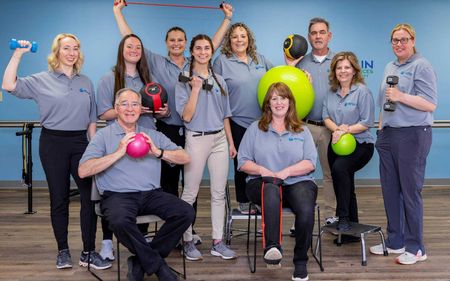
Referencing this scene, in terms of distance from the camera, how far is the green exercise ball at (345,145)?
3416 millimetres

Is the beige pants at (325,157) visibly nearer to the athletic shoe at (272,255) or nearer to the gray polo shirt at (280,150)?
the gray polo shirt at (280,150)

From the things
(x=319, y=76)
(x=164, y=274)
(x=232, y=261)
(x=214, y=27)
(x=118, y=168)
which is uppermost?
(x=214, y=27)

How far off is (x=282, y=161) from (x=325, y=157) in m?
0.75

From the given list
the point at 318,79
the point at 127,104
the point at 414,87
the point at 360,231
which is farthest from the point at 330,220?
the point at 127,104

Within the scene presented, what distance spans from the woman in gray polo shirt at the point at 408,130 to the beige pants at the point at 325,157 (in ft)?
1.50

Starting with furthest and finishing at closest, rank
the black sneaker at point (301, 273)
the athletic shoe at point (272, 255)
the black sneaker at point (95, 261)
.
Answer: the black sneaker at point (95, 261)
the black sneaker at point (301, 273)
the athletic shoe at point (272, 255)

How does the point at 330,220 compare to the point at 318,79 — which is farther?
the point at 330,220

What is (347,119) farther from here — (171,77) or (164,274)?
(164,274)

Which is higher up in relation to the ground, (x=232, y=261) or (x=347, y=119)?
(x=347, y=119)

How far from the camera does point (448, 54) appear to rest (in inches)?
249

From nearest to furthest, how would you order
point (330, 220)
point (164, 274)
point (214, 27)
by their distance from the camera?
point (164, 274), point (330, 220), point (214, 27)

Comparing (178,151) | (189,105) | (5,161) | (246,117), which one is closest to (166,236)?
(178,151)

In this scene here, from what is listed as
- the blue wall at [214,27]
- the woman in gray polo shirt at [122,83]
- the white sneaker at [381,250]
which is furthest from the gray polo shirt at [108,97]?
the blue wall at [214,27]

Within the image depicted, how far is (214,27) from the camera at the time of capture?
6.21 m
